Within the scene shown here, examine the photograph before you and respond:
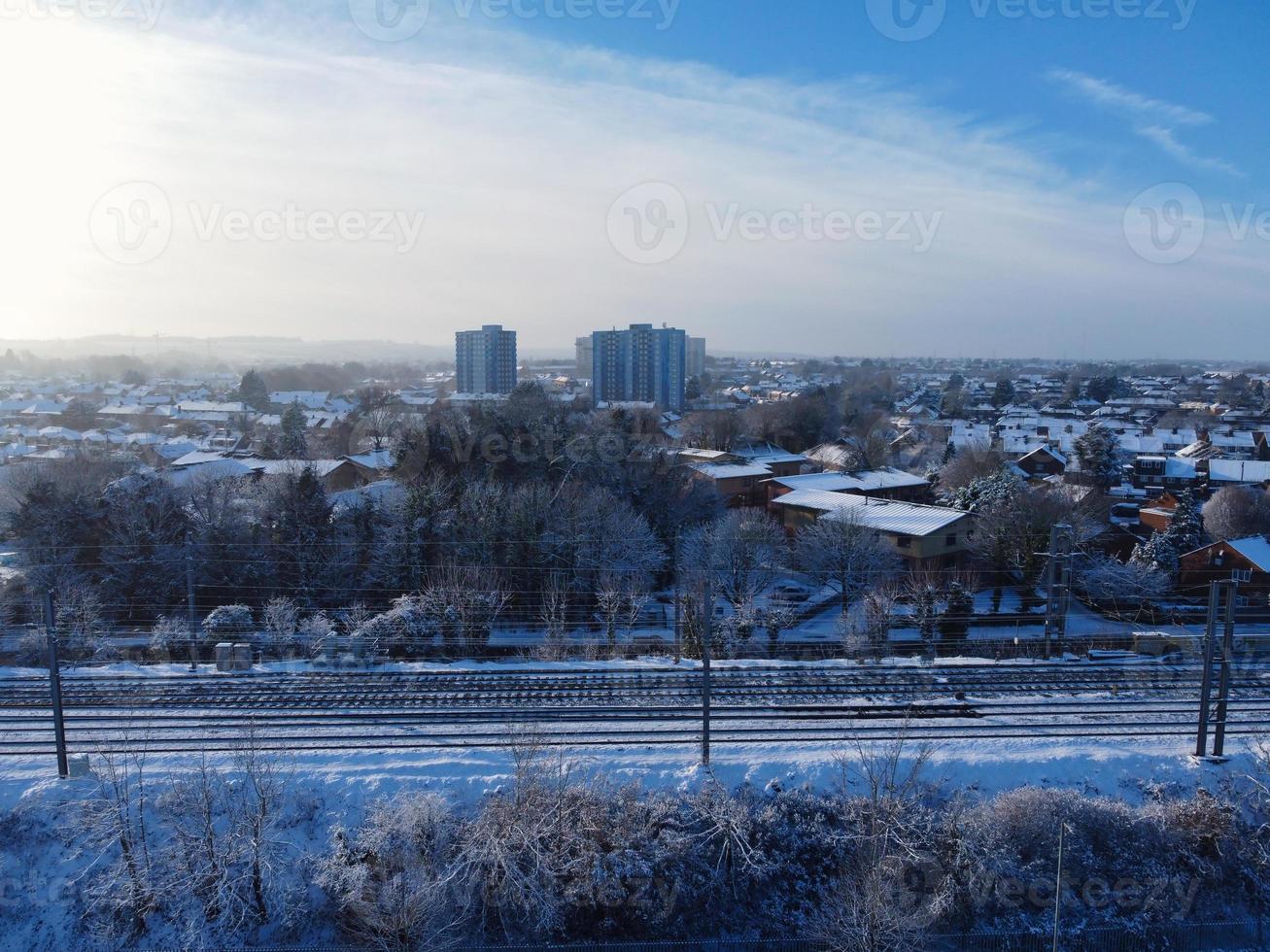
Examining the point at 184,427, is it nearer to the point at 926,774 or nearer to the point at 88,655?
the point at 88,655

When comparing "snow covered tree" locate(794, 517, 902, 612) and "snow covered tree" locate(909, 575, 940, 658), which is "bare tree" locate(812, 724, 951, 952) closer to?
"snow covered tree" locate(909, 575, 940, 658)

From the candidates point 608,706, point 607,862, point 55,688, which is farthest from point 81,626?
point 607,862

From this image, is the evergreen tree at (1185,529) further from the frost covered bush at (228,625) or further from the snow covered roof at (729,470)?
the frost covered bush at (228,625)

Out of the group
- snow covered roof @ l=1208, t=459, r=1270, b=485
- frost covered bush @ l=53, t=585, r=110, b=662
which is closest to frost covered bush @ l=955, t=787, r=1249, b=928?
frost covered bush @ l=53, t=585, r=110, b=662

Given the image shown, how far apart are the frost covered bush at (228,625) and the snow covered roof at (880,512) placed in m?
9.12

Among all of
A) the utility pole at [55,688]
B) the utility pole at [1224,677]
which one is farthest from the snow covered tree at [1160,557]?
the utility pole at [55,688]

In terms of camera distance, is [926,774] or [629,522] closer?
[926,774]

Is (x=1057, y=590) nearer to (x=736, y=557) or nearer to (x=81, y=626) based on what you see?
(x=736, y=557)

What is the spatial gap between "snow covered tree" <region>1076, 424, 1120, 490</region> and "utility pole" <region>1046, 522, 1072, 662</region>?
783cm

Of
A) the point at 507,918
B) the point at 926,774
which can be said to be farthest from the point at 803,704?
the point at 507,918

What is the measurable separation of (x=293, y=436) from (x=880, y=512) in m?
16.0

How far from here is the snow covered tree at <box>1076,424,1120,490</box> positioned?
20969 mm

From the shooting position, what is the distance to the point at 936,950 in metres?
5.71

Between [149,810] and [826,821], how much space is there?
5.06 metres
